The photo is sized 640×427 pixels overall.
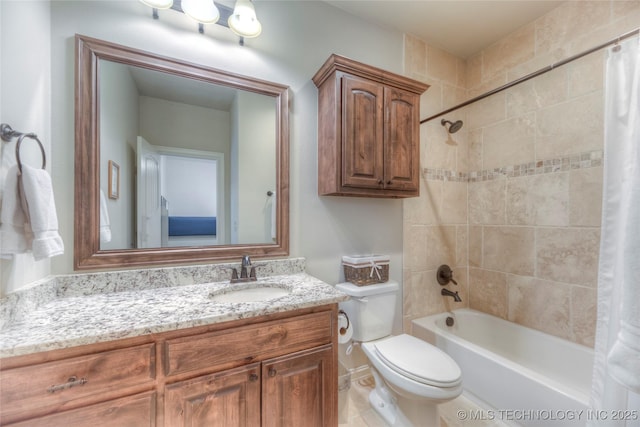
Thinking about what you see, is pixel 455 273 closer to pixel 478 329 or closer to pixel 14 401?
pixel 478 329

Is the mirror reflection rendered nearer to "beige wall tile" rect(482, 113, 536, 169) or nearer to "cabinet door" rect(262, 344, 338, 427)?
"cabinet door" rect(262, 344, 338, 427)

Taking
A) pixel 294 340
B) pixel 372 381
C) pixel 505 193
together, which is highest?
pixel 505 193

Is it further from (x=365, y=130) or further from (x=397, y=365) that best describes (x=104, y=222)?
(x=397, y=365)

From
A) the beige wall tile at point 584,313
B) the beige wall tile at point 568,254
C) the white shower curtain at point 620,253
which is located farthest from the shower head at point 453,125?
the beige wall tile at point 584,313

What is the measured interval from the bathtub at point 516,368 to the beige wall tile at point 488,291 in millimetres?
67

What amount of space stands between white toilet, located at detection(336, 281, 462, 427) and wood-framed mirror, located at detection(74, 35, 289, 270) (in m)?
0.65

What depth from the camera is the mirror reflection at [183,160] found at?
1239 mm

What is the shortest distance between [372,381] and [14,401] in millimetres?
1783

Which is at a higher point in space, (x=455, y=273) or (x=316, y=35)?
(x=316, y=35)

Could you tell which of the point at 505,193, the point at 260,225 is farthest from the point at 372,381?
the point at 505,193

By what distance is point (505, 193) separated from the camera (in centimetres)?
203

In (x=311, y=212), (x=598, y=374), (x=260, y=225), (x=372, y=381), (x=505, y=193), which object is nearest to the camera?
(x=598, y=374)

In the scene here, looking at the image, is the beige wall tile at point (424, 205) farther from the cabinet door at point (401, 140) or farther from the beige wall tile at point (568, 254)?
the beige wall tile at point (568, 254)

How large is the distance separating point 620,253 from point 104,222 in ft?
6.97
